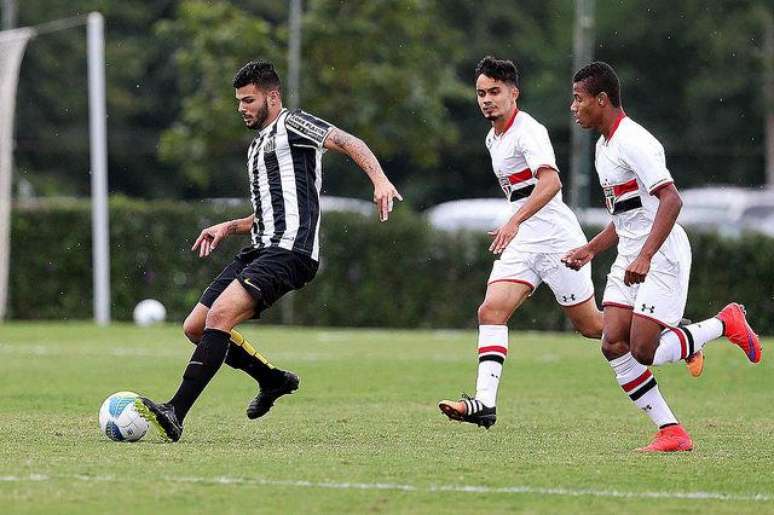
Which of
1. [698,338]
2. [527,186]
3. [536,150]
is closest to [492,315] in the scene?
[527,186]

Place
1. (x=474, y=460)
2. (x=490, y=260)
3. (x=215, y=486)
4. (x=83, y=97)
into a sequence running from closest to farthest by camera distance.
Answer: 1. (x=215, y=486)
2. (x=474, y=460)
3. (x=490, y=260)
4. (x=83, y=97)

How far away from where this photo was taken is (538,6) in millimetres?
58344

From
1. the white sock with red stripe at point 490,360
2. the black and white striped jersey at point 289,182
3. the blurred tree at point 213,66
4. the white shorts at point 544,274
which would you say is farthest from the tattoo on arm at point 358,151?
the blurred tree at point 213,66

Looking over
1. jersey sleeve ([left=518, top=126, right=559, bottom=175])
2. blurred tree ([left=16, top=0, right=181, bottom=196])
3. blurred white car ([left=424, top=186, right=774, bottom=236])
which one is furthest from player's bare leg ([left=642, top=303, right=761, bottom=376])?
blurred tree ([left=16, top=0, right=181, bottom=196])

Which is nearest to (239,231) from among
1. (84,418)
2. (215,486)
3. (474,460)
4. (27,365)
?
(84,418)

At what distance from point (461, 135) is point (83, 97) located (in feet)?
41.2

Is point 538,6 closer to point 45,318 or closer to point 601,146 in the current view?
point 45,318

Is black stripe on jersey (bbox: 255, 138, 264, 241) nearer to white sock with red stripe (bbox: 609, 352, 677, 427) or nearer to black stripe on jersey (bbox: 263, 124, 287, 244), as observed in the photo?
black stripe on jersey (bbox: 263, 124, 287, 244)

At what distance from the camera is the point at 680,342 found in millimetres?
9547

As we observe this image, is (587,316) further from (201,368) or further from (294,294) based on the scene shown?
(294,294)

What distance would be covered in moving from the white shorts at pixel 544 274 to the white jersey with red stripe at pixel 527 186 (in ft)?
0.20

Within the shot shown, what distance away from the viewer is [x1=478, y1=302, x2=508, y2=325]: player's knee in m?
Result: 10.3

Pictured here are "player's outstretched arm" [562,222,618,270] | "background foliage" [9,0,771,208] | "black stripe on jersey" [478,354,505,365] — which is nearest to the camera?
"player's outstretched arm" [562,222,618,270]

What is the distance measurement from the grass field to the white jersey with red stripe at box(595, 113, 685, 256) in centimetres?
126
